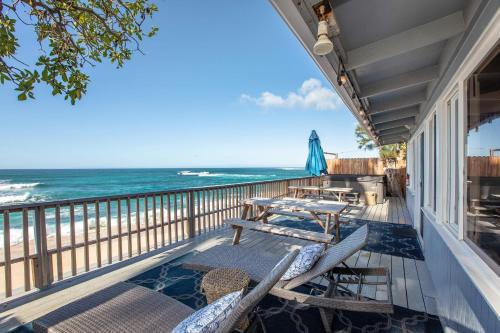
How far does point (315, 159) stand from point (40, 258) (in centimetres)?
647

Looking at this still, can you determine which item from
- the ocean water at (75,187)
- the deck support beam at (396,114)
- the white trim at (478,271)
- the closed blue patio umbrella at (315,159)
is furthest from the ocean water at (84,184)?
the white trim at (478,271)

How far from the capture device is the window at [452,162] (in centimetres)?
193

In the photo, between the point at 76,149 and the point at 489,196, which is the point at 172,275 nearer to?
the point at 489,196

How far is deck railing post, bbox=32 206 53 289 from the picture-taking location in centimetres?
250

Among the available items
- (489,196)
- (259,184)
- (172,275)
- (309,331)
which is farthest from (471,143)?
(259,184)

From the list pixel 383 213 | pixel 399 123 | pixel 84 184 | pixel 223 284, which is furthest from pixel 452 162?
pixel 84 184

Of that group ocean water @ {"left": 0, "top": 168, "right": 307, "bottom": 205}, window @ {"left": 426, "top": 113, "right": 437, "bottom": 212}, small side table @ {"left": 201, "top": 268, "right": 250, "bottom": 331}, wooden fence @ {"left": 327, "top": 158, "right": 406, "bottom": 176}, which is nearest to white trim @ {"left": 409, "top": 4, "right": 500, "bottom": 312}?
window @ {"left": 426, "top": 113, "right": 437, "bottom": 212}

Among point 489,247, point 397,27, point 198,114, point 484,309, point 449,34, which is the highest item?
point 198,114

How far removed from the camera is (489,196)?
1676 millimetres

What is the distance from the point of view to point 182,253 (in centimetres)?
356

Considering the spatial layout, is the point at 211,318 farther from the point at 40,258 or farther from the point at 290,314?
the point at 40,258

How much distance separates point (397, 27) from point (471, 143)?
3.52 feet

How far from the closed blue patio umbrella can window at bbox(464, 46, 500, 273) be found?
543 centimetres

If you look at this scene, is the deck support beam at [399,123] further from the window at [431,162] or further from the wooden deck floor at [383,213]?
the window at [431,162]
